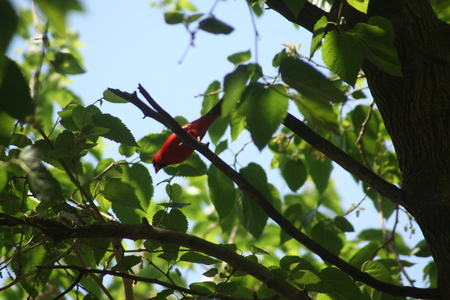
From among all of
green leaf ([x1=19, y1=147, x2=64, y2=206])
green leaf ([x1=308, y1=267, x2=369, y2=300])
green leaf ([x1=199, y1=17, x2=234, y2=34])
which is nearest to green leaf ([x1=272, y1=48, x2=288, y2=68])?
green leaf ([x1=199, y1=17, x2=234, y2=34])

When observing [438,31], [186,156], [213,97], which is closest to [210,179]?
[186,156]

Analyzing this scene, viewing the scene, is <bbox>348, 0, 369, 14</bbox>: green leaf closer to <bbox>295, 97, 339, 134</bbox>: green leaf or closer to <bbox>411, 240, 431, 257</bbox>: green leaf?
<bbox>295, 97, 339, 134</bbox>: green leaf

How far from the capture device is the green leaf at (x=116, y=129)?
51.5 inches

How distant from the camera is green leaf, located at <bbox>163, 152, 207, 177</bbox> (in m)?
1.72

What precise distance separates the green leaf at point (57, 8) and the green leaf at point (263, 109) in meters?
0.33

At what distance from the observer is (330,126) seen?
2.50ft

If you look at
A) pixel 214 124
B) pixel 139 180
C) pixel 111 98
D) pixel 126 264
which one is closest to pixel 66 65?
pixel 111 98

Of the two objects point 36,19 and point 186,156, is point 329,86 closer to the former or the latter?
point 36,19

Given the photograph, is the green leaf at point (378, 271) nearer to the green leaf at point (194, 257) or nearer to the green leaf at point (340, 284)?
the green leaf at point (340, 284)

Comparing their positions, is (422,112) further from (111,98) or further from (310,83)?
(111,98)

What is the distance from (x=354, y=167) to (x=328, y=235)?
829 mm

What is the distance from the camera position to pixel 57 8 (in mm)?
510

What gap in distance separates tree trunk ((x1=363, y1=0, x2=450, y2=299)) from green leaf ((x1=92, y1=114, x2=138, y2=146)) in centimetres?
77

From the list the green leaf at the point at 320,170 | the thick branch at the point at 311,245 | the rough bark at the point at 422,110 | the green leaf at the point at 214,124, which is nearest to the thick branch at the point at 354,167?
the rough bark at the point at 422,110
